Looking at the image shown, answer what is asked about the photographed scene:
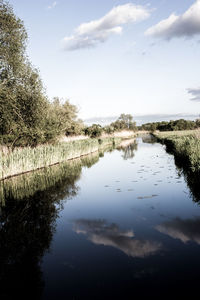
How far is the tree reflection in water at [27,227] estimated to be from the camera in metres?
4.92

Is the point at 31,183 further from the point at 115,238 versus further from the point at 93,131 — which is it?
the point at 93,131

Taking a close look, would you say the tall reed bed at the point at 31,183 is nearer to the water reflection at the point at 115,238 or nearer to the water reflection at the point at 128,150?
the water reflection at the point at 115,238

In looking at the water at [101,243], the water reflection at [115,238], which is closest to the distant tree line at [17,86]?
the water at [101,243]

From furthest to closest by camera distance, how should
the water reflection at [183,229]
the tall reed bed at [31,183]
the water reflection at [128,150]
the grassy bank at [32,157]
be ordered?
the water reflection at [128,150], the grassy bank at [32,157], the tall reed bed at [31,183], the water reflection at [183,229]

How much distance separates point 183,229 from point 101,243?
275 cm

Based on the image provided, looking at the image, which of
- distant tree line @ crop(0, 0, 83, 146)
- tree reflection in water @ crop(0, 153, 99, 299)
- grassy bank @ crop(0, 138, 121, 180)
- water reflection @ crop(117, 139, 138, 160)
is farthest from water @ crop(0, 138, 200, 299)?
water reflection @ crop(117, 139, 138, 160)

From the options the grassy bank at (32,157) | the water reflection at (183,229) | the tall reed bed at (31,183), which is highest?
the grassy bank at (32,157)

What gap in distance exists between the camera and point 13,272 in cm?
532

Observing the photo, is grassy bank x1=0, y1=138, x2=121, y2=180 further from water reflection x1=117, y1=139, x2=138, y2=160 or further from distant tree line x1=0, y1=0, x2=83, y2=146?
water reflection x1=117, y1=139, x2=138, y2=160

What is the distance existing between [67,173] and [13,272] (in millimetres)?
13819

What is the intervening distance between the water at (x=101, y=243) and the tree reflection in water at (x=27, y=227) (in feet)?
0.09

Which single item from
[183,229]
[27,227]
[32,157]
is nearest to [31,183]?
[32,157]

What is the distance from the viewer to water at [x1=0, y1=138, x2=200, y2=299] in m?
4.66

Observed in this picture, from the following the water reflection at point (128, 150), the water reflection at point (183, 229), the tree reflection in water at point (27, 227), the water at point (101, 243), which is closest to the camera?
the water at point (101, 243)
